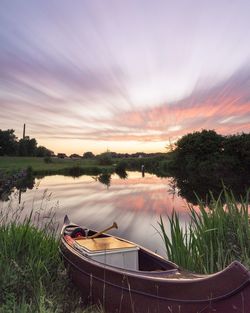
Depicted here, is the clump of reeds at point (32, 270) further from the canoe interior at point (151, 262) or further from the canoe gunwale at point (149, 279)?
the canoe interior at point (151, 262)

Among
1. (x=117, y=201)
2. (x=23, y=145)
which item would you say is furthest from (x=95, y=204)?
(x=23, y=145)

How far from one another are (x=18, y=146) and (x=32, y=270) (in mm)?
84261

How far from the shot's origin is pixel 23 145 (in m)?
88.1

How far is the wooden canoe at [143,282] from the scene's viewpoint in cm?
443

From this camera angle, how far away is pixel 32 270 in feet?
22.4

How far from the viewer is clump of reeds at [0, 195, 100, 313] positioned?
635 cm

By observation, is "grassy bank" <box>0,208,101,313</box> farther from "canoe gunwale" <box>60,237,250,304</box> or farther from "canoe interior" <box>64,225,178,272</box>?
"canoe interior" <box>64,225,178,272</box>

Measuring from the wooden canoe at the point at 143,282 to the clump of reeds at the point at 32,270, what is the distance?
0.28 meters

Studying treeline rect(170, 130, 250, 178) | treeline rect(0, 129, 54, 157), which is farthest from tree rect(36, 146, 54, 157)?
treeline rect(170, 130, 250, 178)

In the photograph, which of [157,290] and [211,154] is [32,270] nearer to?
[157,290]

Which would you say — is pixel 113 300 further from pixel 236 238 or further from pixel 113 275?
pixel 236 238

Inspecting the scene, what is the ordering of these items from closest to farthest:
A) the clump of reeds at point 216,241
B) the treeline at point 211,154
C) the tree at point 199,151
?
the clump of reeds at point 216,241 < the treeline at point 211,154 < the tree at point 199,151

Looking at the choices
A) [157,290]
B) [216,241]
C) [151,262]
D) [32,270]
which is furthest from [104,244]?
[157,290]

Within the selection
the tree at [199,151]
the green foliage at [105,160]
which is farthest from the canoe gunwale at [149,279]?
the green foliage at [105,160]
